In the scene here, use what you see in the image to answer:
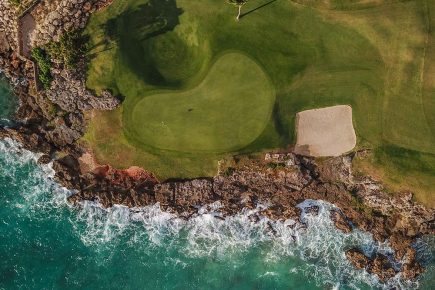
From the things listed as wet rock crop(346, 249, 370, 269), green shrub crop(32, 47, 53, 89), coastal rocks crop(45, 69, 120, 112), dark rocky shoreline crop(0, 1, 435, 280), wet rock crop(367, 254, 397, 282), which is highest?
green shrub crop(32, 47, 53, 89)

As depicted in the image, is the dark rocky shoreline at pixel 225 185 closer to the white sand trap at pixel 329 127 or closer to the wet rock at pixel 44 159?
the wet rock at pixel 44 159

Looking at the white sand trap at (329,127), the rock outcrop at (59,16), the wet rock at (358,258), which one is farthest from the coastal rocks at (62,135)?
the wet rock at (358,258)

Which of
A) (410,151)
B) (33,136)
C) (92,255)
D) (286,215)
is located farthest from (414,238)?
(33,136)

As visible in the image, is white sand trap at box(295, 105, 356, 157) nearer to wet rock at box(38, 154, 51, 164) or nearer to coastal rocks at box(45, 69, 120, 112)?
coastal rocks at box(45, 69, 120, 112)

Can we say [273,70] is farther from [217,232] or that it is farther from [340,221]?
[217,232]

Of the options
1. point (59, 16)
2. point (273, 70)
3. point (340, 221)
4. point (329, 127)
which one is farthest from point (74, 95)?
point (340, 221)

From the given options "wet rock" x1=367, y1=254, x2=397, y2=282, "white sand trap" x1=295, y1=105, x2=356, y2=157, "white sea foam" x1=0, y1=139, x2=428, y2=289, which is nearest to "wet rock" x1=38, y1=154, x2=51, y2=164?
"white sea foam" x1=0, y1=139, x2=428, y2=289
